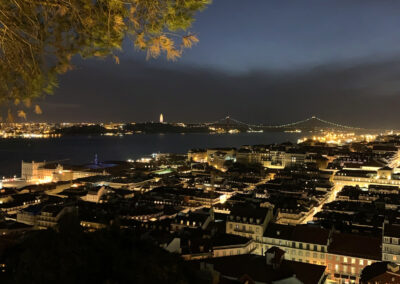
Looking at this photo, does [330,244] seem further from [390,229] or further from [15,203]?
[15,203]

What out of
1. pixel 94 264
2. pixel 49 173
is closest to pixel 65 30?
pixel 94 264

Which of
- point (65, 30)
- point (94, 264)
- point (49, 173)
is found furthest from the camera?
point (49, 173)

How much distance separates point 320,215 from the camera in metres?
17.9

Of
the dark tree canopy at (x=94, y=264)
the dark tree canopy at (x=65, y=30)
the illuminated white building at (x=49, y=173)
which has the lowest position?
the illuminated white building at (x=49, y=173)

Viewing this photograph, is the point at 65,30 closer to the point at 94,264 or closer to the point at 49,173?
the point at 94,264

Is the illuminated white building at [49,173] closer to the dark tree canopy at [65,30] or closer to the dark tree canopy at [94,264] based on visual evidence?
the dark tree canopy at [94,264]

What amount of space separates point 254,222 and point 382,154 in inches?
1305

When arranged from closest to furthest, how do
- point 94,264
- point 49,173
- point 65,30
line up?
point 65,30, point 94,264, point 49,173

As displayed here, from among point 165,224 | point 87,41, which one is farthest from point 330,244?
point 87,41

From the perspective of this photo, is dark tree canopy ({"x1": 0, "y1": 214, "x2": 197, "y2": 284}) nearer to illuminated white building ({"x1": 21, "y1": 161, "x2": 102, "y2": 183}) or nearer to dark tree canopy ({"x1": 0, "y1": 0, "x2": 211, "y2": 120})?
dark tree canopy ({"x1": 0, "y1": 0, "x2": 211, "y2": 120})

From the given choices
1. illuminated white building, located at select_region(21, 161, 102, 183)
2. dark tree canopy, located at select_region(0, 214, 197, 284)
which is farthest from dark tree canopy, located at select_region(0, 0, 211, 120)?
illuminated white building, located at select_region(21, 161, 102, 183)

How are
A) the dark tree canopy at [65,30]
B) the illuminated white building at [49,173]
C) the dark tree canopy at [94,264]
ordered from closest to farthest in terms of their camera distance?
the dark tree canopy at [65,30], the dark tree canopy at [94,264], the illuminated white building at [49,173]

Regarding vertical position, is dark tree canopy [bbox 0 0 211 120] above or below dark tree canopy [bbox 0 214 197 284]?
above

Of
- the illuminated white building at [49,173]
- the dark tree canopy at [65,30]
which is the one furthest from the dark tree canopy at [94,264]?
the illuminated white building at [49,173]
